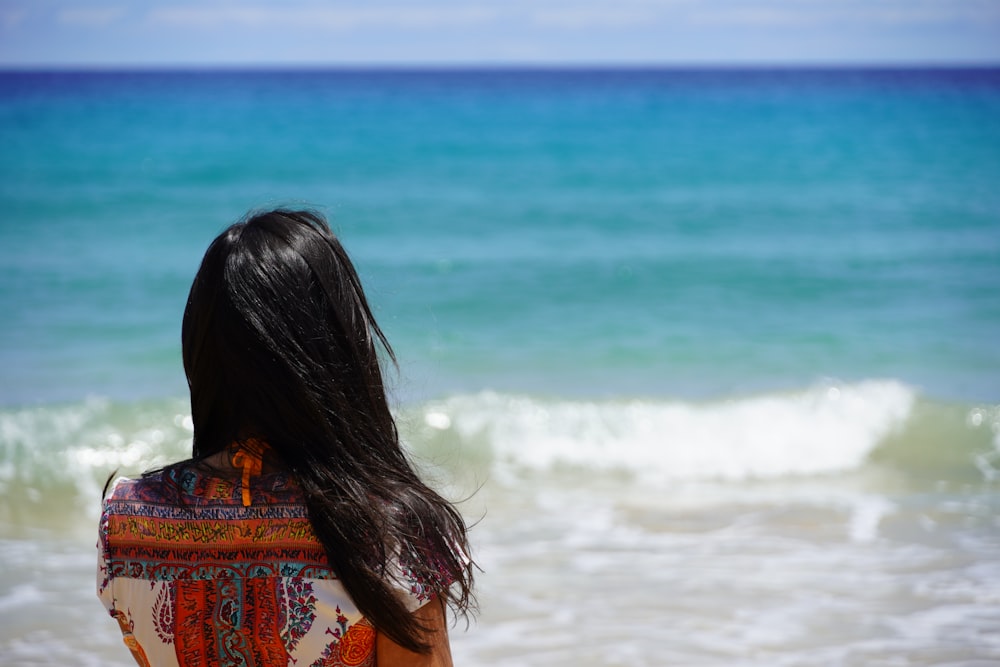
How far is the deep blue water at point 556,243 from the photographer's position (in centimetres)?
880

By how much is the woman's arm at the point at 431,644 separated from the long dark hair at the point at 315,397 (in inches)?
0.5

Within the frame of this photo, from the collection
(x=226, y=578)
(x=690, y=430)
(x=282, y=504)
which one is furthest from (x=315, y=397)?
(x=690, y=430)

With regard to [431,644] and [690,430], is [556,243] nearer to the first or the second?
[690,430]

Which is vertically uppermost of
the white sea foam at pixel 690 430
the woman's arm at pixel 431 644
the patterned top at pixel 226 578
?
the white sea foam at pixel 690 430

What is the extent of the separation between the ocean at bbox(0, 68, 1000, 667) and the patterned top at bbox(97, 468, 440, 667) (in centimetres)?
53

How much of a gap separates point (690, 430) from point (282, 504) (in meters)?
6.04

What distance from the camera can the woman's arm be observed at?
1.26m

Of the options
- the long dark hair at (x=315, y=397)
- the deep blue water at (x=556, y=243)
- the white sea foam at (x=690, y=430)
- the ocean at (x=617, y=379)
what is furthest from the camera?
the deep blue water at (x=556, y=243)

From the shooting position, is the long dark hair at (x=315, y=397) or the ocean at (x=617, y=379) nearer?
the long dark hair at (x=315, y=397)

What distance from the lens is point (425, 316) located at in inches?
418

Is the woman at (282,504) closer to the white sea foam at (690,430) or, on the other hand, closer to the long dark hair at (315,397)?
the long dark hair at (315,397)

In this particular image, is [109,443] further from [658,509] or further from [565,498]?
[658,509]

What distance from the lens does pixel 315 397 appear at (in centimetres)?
122

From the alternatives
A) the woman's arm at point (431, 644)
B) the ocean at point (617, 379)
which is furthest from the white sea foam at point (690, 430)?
the woman's arm at point (431, 644)
